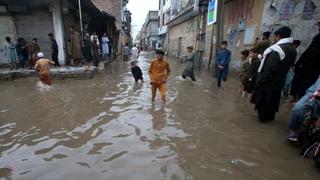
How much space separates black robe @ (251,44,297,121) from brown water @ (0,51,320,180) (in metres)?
0.37

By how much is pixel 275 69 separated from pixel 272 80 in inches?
9.6

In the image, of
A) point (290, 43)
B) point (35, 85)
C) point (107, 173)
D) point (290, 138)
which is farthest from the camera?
point (35, 85)

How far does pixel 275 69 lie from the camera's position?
18.5ft

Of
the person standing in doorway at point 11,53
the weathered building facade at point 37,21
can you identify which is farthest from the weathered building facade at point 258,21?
the person standing in doorway at point 11,53

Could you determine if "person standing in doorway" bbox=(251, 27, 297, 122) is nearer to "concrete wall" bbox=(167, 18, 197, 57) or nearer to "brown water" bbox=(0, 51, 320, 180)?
"brown water" bbox=(0, 51, 320, 180)

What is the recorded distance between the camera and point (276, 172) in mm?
4004

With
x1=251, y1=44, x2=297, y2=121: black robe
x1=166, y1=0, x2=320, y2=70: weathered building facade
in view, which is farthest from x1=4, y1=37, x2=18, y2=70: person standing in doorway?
x1=251, y1=44, x2=297, y2=121: black robe

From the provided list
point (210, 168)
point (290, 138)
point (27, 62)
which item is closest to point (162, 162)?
point (210, 168)

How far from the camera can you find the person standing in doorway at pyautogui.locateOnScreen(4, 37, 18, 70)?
13.3 meters

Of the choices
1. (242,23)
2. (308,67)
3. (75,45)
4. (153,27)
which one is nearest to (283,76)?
(308,67)

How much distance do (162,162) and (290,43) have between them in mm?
3434

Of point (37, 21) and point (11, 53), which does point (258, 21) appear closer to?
point (37, 21)

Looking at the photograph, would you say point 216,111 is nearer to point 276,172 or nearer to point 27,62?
point 276,172

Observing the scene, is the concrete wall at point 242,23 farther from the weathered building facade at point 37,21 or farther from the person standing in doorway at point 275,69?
the weathered building facade at point 37,21
